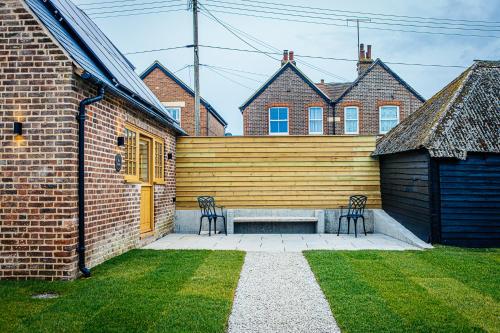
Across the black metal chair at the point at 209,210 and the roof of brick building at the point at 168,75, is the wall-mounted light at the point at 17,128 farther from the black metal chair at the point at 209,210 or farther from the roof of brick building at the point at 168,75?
the roof of brick building at the point at 168,75

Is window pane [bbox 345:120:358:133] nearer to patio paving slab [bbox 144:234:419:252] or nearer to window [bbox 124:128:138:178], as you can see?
patio paving slab [bbox 144:234:419:252]

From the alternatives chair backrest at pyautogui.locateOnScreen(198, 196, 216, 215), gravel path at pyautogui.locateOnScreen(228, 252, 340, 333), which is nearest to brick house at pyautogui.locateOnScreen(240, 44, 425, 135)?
chair backrest at pyautogui.locateOnScreen(198, 196, 216, 215)

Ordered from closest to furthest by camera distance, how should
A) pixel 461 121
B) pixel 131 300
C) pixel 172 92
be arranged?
pixel 131 300
pixel 461 121
pixel 172 92

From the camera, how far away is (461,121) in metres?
9.31

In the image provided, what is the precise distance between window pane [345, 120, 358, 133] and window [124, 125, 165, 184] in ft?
45.2

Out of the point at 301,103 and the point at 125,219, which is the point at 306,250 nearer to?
the point at 125,219

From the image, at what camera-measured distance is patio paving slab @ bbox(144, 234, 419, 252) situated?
29.2 ft

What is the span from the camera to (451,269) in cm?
655

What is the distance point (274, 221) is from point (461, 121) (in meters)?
5.28

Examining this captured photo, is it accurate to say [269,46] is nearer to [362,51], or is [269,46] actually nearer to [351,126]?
[362,51]

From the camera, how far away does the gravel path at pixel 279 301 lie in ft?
13.5

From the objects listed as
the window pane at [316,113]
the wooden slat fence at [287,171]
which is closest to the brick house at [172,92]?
the window pane at [316,113]

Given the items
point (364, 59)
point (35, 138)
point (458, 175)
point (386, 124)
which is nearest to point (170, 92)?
point (364, 59)

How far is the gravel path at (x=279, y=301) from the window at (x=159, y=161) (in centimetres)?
441
